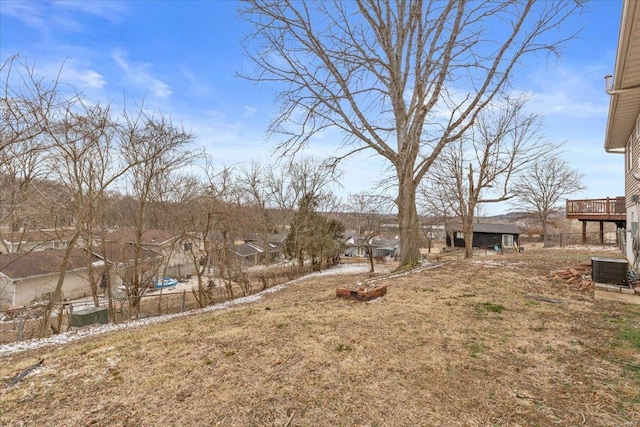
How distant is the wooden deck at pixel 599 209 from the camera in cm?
1530

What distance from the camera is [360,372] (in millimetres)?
2549

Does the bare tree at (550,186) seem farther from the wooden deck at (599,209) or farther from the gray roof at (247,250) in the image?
the gray roof at (247,250)

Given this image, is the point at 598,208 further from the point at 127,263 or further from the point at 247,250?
the point at 247,250

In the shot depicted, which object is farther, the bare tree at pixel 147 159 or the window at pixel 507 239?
the window at pixel 507 239

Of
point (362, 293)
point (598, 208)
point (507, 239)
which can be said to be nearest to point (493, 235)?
point (507, 239)

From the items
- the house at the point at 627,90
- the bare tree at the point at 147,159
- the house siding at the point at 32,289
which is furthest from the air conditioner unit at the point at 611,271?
the house siding at the point at 32,289

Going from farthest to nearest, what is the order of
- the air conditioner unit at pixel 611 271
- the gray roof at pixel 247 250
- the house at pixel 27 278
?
the gray roof at pixel 247 250
the house at pixel 27 278
the air conditioner unit at pixel 611 271

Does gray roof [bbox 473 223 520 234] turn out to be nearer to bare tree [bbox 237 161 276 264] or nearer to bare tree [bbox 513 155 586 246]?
bare tree [bbox 513 155 586 246]

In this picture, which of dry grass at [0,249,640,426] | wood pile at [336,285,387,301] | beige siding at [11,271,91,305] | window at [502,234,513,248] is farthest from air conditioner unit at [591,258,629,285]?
window at [502,234,513,248]

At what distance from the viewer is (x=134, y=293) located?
968 cm

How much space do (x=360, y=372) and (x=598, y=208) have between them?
762 inches

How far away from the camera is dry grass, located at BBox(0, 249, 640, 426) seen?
2.06 metres

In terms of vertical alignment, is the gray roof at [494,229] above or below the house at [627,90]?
below

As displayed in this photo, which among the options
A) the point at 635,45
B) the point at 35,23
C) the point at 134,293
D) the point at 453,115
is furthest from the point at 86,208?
the point at 635,45
